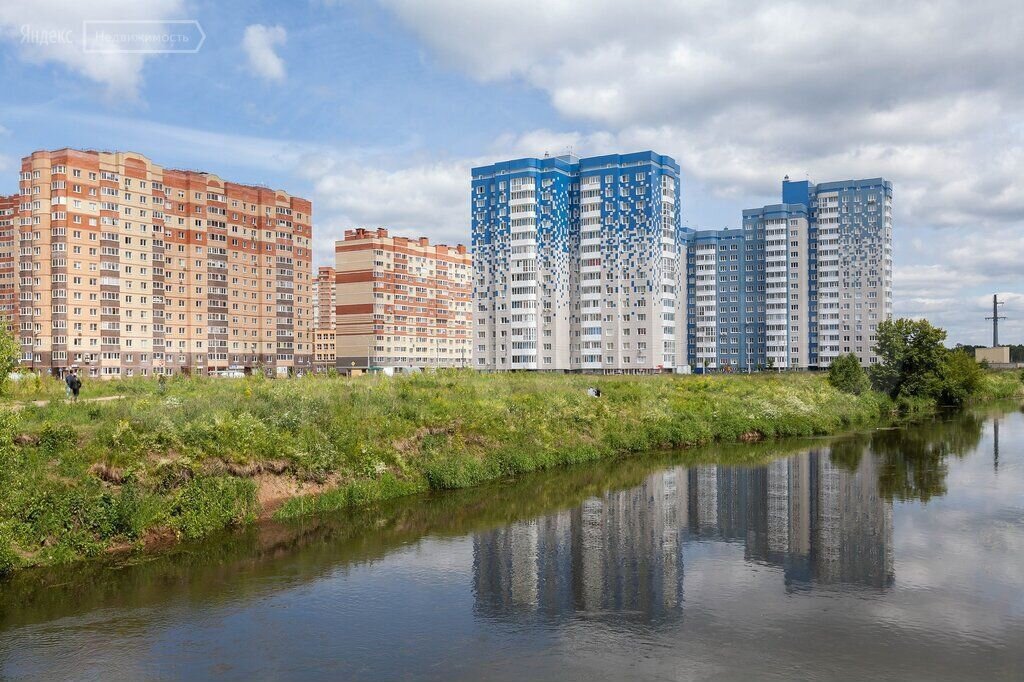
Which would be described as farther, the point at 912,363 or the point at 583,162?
the point at 583,162

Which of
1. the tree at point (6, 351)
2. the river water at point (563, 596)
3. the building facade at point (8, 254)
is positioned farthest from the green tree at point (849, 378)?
the building facade at point (8, 254)

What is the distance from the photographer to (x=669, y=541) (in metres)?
22.5

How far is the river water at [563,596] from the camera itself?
13852 mm

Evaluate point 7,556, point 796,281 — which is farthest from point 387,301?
point 7,556

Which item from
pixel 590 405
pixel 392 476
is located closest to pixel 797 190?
pixel 590 405

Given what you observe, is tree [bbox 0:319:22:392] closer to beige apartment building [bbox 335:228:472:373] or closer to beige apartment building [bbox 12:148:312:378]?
beige apartment building [bbox 12:148:312:378]

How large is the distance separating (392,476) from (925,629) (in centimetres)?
1874

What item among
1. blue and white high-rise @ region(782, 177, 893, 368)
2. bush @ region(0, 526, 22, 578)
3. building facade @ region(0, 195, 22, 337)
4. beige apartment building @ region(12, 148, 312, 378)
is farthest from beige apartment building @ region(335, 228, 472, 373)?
bush @ region(0, 526, 22, 578)

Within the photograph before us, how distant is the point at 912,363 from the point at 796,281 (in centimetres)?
5846

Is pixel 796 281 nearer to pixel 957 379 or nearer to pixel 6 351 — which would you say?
pixel 957 379

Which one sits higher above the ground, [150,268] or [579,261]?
[579,261]

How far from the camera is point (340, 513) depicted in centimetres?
2605

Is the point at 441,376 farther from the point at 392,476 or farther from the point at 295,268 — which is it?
the point at 295,268

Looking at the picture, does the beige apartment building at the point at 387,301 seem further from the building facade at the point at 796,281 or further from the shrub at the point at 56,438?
the shrub at the point at 56,438
